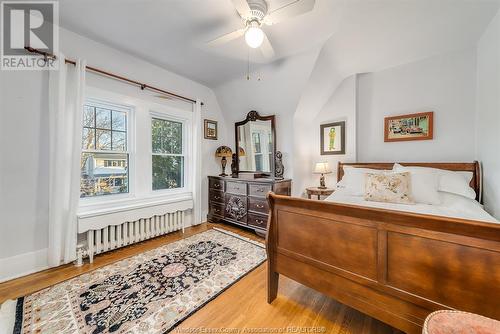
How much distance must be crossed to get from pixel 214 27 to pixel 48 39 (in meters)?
1.80

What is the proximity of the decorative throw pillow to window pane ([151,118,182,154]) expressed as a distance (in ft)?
9.72

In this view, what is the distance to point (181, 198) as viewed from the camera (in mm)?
3332

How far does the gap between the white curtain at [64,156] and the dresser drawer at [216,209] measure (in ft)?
6.69

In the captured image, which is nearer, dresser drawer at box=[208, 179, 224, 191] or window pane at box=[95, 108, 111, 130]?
window pane at box=[95, 108, 111, 130]

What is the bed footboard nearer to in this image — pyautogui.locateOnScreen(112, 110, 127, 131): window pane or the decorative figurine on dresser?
the decorative figurine on dresser

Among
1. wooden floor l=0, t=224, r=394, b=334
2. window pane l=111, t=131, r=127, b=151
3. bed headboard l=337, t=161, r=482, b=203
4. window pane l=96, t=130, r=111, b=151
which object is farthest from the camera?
window pane l=111, t=131, r=127, b=151

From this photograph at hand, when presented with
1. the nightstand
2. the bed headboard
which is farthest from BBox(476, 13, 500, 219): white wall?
the nightstand

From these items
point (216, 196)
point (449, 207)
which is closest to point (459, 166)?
point (449, 207)

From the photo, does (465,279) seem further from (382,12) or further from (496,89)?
(382,12)

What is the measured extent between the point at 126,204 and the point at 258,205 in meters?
1.86

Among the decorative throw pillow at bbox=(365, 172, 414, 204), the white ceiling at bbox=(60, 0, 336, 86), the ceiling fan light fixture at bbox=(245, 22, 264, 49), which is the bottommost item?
the decorative throw pillow at bbox=(365, 172, 414, 204)

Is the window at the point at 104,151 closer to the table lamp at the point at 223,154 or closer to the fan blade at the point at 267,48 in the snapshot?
the table lamp at the point at 223,154

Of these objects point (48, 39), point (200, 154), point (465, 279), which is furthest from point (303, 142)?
point (48, 39)

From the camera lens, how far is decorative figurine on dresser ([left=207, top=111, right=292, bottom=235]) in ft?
10.5
